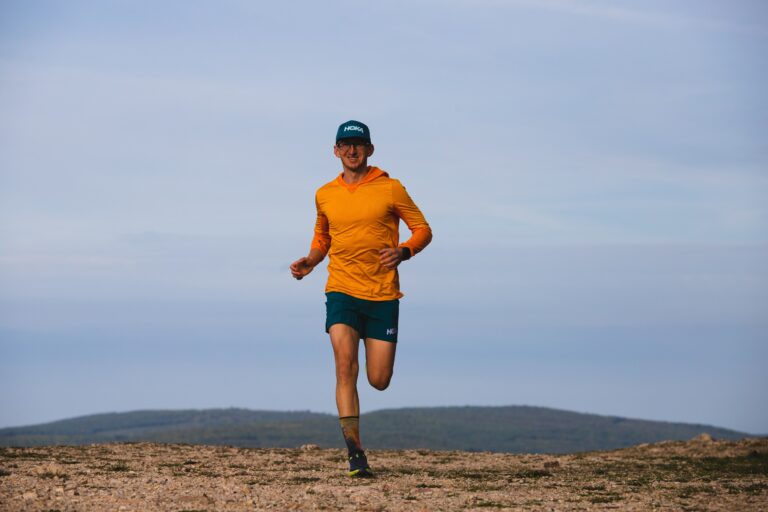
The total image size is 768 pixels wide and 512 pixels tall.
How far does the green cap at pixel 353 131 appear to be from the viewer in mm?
12281

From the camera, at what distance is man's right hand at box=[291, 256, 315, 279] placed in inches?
509

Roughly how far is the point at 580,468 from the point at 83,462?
6640mm

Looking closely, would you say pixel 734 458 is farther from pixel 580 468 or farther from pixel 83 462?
pixel 83 462

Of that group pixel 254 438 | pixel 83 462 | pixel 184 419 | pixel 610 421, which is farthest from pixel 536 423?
pixel 83 462

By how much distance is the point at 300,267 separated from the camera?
42.5ft

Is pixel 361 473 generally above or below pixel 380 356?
below

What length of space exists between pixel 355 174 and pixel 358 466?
3.39 meters

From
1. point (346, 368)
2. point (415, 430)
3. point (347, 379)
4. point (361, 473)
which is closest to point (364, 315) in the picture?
point (346, 368)

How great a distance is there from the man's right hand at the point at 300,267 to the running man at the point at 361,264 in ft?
1.50

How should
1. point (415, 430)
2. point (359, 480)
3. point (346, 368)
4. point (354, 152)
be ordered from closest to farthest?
point (359, 480) → point (346, 368) → point (354, 152) → point (415, 430)

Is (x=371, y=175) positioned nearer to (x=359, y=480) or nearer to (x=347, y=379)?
(x=347, y=379)

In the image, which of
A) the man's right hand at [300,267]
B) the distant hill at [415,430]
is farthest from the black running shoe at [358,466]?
the distant hill at [415,430]

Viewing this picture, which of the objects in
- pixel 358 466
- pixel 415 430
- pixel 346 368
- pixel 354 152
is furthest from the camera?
pixel 415 430

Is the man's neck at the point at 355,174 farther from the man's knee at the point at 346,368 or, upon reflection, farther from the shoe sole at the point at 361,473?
the shoe sole at the point at 361,473
